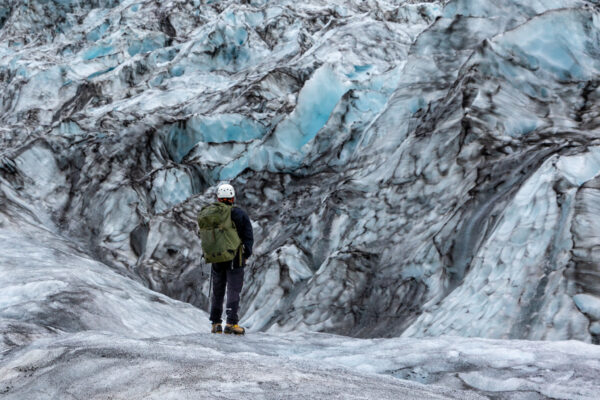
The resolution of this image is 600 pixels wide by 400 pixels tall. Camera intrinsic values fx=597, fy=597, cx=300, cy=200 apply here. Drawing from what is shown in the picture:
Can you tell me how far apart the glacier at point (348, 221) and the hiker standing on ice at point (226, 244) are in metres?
0.64

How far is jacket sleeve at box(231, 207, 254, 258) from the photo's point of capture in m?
5.34

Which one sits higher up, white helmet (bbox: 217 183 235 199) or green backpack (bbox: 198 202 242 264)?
white helmet (bbox: 217 183 235 199)

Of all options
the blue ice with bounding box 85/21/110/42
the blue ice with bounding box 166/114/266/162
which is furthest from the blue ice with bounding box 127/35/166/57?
the blue ice with bounding box 166/114/266/162

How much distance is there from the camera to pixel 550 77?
863 centimetres

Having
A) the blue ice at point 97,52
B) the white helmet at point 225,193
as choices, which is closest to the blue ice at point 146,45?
the blue ice at point 97,52

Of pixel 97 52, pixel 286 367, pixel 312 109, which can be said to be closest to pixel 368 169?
pixel 312 109

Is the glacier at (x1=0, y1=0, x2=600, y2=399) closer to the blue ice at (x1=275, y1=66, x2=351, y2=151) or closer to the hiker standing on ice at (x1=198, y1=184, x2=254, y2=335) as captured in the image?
the blue ice at (x1=275, y1=66, x2=351, y2=151)

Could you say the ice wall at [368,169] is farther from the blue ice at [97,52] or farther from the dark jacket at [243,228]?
the blue ice at [97,52]

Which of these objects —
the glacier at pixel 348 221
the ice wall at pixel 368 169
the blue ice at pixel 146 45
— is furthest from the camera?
the blue ice at pixel 146 45

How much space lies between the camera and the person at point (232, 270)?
5352 millimetres

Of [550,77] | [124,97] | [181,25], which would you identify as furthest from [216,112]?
[181,25]

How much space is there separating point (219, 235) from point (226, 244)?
100 mm

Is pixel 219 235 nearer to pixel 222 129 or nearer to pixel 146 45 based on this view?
pixel 222 129

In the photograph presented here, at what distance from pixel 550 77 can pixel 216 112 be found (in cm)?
1018
